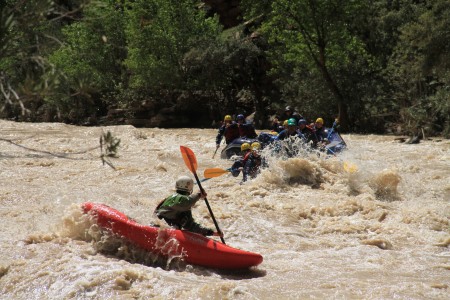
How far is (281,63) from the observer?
21609 mm

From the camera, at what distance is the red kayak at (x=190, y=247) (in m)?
5.66

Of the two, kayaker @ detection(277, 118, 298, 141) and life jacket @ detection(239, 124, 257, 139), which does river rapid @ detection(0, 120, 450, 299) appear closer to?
kayaker @ detection(277, 118, 298, 141)

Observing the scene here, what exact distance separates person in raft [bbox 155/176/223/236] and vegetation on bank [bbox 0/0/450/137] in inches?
300

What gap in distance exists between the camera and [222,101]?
1000 inches

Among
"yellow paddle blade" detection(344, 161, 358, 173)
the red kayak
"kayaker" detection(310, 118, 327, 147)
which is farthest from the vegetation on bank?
the red kayak

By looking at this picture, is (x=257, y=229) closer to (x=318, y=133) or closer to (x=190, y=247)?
(x=190, y=247)

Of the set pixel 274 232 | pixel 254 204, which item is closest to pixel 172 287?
pixel 274 232

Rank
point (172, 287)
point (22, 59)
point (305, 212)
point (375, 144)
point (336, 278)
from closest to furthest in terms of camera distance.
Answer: point (22, 59), point (172, 287), point (336, 278), point (305, 212), point (375, 144)

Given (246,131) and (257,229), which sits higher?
(246,131)

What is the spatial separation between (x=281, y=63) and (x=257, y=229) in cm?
1497

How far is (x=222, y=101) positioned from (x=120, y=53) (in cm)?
656

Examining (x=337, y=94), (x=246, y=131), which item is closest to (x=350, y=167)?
(x=246, y=131)

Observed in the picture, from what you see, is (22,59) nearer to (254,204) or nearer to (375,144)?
(254,204)

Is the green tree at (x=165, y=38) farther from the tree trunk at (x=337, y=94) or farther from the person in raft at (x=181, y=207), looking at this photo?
Result: the person in raft at (x=181, y=207)
